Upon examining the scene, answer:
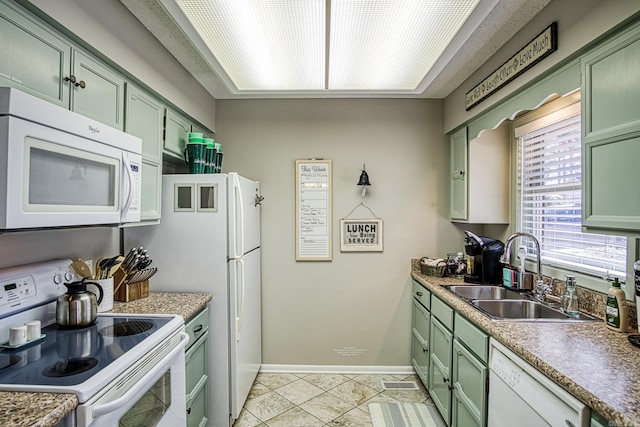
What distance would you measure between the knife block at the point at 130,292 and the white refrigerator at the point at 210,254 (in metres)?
0.19

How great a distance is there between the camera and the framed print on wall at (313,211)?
320 centimetres

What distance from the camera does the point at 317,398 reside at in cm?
274

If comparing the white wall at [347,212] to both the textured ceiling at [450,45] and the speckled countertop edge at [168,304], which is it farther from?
the speckled countertop edge at [168,304]

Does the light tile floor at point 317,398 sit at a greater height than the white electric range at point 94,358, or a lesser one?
lesser

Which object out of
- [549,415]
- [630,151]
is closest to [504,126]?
[630,151]

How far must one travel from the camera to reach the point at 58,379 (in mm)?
1098

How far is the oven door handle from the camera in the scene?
1.06 meters

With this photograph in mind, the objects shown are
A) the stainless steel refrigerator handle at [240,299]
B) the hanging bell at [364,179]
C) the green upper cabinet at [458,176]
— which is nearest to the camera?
the stainless steel refrigerator handle at [240,299]

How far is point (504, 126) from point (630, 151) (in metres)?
1.65

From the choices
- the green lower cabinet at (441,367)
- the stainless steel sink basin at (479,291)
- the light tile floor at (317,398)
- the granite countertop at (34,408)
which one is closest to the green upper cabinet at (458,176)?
the stainless steel sink basin at (479,291)

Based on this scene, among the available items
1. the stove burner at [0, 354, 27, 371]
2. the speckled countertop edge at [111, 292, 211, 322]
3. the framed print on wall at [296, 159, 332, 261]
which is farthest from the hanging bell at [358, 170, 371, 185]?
the stove burner at [0, 354, 27, 371]

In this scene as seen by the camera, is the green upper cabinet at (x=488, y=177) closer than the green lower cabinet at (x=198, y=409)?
No

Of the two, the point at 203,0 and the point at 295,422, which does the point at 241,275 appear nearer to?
the point at 295,422

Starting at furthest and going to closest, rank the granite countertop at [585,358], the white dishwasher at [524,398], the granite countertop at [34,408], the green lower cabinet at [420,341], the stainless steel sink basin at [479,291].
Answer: the green lower cabinet at [420,341] → the stainless steel sink basin at [479,291] → the white dishwasher at [524,398] → the granite countertop at [585,358] → the granite countertop at [34,408]
